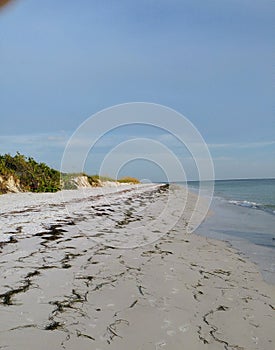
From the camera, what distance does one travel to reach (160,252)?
5715 millimetres

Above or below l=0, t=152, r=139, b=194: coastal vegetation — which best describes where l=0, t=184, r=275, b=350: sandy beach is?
below

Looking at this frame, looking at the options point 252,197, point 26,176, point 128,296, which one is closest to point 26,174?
point 26,176

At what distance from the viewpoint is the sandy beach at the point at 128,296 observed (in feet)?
8.77

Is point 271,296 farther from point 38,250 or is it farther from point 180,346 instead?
point 38,250

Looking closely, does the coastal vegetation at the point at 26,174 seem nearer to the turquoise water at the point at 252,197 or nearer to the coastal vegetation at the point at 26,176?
the coastal vegetation at the point at 26,176

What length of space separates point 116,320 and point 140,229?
16.7 ft

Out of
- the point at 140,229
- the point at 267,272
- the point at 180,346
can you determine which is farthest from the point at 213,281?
the point at 140,229

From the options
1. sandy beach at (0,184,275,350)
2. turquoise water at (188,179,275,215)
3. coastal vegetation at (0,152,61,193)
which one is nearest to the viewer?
sandy beach at (0,184,275,350)

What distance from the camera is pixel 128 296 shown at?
11.7 ft

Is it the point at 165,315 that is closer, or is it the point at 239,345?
the point at 239,345

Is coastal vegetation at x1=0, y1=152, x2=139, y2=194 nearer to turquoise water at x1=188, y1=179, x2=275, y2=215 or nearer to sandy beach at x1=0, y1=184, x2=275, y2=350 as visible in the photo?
turquoise water at x1=188, y1=179, x2=275, y2=215

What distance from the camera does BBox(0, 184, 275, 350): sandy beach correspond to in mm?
2672

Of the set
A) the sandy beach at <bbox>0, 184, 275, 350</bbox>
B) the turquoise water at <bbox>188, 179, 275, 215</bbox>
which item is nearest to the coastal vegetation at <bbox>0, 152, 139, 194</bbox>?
the turquoise water at <bbox>188, 179, 275, 215</bbox>

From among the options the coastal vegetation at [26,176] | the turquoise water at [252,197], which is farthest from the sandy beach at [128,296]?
the coastal vegetation at [26,176]
